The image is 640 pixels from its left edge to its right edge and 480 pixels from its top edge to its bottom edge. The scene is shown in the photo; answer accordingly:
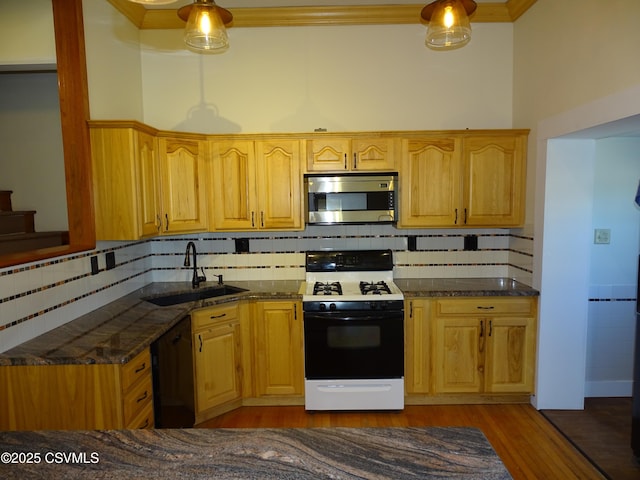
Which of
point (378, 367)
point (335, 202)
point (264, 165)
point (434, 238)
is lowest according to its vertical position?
point (378, 367)

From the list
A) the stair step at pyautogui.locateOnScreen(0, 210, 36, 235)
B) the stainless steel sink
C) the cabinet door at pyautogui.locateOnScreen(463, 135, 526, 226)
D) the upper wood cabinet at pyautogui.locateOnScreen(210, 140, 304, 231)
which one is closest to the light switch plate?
the cabinet door at pyautogui.locateOnScreen(463, 135, 526, 226)

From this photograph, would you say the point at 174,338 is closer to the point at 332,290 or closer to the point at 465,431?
the point at 332,290

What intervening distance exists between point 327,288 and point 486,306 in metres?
1.20

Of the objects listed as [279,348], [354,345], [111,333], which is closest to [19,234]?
[111,333]

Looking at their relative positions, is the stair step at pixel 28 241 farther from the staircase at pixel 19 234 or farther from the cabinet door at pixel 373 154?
the cabinet door at pixel 373 154

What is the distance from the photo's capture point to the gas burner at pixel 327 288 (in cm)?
300

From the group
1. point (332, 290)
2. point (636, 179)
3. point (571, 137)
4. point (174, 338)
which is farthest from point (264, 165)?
point (636, 179)

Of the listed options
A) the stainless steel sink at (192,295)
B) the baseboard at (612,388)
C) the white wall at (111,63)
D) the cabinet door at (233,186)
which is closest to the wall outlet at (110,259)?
the stainless steel sink at (192,295)

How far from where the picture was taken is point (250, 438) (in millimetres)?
1037

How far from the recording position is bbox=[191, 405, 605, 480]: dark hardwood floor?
93.1 inches

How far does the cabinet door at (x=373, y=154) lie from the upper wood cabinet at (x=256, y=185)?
1.47 feet

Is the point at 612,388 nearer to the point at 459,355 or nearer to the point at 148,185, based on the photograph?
the point at 459,355

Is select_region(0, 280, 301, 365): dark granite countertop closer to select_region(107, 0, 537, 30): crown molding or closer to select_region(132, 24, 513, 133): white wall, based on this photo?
select_region(132, 24, 513, 133): white wall

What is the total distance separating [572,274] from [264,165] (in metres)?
2.42
